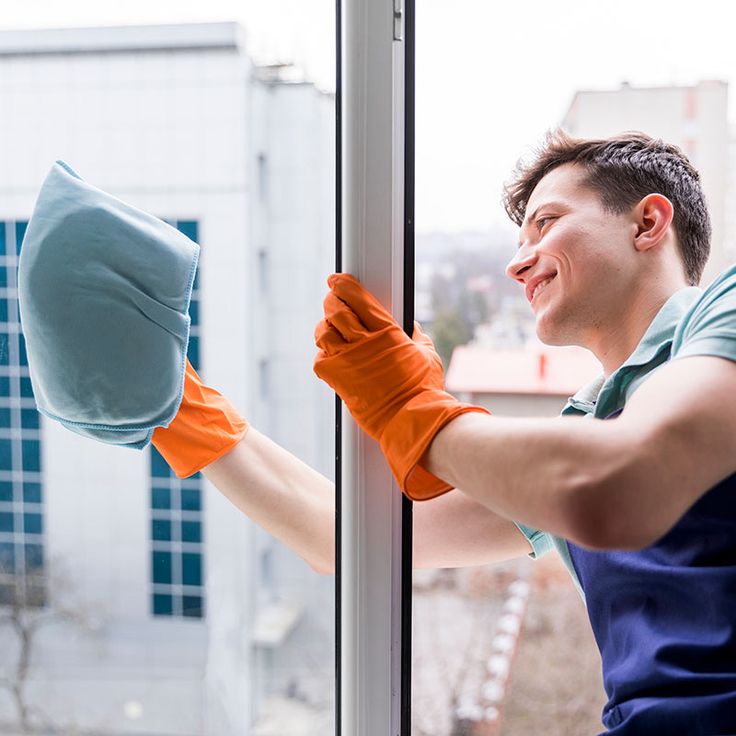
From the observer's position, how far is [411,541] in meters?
1.15

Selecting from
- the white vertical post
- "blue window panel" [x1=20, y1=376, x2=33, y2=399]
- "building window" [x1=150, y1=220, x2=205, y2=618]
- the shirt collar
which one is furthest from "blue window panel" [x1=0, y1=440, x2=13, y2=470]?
the shirt collar

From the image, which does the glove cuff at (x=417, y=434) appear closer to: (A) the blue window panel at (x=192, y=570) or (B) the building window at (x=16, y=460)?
(A) the blue window panel at (x=192, y=570)

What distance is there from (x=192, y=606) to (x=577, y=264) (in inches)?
35.8

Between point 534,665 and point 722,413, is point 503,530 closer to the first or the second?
point 722,413

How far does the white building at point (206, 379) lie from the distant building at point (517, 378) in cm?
38

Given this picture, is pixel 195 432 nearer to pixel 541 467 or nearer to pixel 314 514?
pixel 314 514

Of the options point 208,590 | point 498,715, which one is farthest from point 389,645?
point 498,715

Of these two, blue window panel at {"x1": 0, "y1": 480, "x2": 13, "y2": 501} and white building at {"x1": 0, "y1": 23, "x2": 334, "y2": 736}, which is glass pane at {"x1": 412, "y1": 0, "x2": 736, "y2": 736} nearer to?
white building at {"x1": 0, "y1": 23, "x2": 334, "y2": 736}

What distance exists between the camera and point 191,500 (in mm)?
1381

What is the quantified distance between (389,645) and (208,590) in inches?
16.2

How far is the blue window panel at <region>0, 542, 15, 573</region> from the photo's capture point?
4.50 feet

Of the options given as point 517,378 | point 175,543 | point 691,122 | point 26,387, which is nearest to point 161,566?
point 175,543

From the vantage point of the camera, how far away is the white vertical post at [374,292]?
3.38ft

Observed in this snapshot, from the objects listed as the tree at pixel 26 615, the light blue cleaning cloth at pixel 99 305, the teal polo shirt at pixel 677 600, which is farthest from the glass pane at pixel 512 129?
the tree at pixel 26 615
